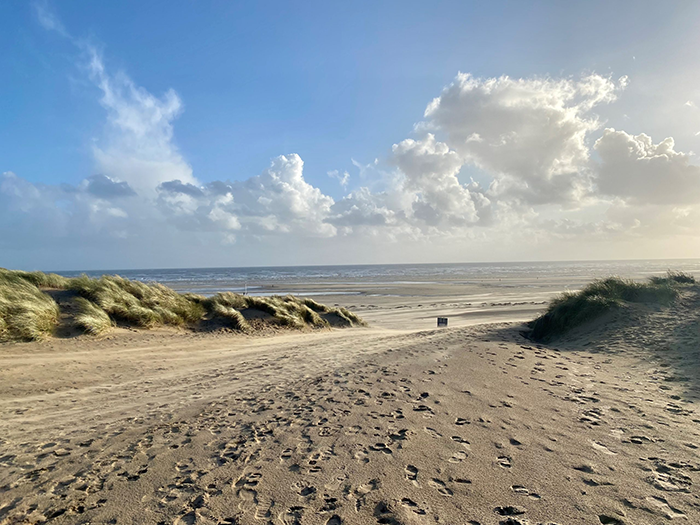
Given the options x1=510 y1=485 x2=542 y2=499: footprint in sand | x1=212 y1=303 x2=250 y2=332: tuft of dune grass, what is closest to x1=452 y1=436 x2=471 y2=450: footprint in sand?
x1=510 y1=485 x2=542 y2=499: footprint in sand

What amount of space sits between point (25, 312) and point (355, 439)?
11.2m

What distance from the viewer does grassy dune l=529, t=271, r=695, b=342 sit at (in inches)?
503

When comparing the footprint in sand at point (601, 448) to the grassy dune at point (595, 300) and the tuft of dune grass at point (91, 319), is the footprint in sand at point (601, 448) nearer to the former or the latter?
the grassy dune at point (595, 300)

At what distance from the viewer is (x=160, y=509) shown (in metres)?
3.21

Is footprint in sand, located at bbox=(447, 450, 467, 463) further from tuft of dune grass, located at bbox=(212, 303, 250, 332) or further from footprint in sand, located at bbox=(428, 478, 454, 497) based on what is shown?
tuft of dune grass, located at bbox=(212, 303, 250, 332)

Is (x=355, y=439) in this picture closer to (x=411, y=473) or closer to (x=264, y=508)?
(x=411, y=473)

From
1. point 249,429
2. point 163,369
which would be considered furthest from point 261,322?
point 249,429

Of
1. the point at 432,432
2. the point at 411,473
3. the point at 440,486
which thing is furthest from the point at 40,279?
the point at 440,486

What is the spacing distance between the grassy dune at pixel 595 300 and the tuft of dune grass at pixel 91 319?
14614mm

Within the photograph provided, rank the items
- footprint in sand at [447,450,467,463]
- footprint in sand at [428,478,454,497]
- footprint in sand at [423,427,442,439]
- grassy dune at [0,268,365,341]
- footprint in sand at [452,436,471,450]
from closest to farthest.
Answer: footprint in sand at [428,478,454,497] → footprint in sand at [447,450,467,463] → footprint in sand at [452,436,471,450] → footprint in sand at [423,427,442,439] → grassy dune at [0,268,365,341]

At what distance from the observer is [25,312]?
34.4 ft

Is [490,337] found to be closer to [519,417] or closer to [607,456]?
[519,417]

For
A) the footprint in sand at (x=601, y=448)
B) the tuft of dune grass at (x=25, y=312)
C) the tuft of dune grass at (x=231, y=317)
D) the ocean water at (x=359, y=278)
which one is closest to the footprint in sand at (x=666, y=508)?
the footprint in sand at (x=601, y=448)

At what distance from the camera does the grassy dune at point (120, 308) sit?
10602 mm
